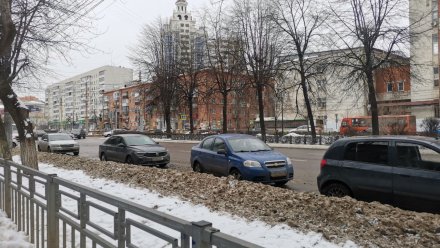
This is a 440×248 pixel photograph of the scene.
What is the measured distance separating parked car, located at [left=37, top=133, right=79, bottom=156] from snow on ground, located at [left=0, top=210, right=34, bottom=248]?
23065 mm

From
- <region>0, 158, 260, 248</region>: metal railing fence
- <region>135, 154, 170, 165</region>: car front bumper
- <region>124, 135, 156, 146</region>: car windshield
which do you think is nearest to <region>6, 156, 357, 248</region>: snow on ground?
<region>0, 158, 260, 248</region>: metal railing fence

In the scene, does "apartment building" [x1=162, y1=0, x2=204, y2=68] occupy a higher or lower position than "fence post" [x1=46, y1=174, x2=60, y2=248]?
higher

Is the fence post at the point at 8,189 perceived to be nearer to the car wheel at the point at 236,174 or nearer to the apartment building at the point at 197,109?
the car wheel at the point at 236,174

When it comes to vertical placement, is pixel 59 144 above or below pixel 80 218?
below

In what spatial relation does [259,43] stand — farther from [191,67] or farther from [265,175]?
[265,175]

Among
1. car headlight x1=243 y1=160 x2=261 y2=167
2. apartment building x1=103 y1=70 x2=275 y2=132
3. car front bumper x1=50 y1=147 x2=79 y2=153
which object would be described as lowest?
car front bumper x1=50 y1=147 x2=79 y2=153

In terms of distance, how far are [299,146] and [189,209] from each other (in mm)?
25262

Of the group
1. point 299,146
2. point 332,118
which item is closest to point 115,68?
point 332,118

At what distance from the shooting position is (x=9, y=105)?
45.2 ft

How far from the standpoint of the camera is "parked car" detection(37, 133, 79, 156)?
93.0 ft

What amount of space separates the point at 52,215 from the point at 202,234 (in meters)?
3.12

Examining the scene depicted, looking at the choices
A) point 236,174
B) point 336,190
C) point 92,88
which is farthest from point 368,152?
point 92,88

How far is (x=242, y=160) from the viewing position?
11766 millimetres

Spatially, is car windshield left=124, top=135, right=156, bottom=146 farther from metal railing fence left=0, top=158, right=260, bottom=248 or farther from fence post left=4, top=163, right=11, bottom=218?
fence post left=4, top=163, right=11, bottom=218
